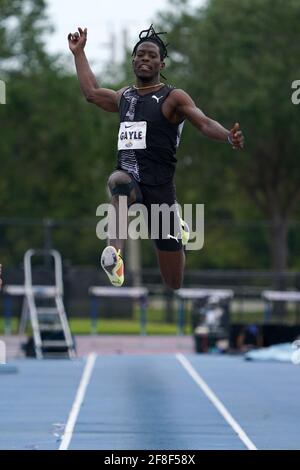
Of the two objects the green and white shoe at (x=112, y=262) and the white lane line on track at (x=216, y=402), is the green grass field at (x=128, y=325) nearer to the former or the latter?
the white lane line on track at (x=216, y=402)

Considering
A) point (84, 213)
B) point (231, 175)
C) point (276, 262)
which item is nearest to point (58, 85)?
point (84, 213)

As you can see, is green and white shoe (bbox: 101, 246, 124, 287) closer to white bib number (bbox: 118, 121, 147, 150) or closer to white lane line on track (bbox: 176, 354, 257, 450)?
white bib number (bbox: 118, 121, 147, 150)

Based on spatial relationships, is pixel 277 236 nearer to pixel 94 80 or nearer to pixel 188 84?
pixel 188 84

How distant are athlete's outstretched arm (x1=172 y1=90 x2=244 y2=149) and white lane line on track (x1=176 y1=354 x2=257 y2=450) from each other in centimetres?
298

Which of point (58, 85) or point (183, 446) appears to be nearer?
point (183, 446)

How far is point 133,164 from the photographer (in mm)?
9570

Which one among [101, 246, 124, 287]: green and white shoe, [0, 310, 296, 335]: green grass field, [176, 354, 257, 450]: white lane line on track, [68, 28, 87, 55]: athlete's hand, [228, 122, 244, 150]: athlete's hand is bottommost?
[0, 310, 296, 335]: green grass field

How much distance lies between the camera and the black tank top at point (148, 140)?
949 centimetres

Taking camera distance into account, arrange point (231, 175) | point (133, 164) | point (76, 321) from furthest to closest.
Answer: point (231, 175)
point (76, 321)
point (133, 164)

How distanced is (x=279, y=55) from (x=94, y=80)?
30.0 metres

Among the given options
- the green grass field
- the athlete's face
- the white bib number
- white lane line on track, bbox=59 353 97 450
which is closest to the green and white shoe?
the white bib number

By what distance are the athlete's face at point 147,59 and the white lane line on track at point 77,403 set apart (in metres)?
3.21

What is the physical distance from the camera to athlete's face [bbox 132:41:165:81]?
9.38 meters

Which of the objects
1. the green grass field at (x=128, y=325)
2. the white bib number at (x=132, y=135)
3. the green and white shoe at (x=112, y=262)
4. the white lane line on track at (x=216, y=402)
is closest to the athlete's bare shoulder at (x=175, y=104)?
the white bib number at (x=132, y=135)
